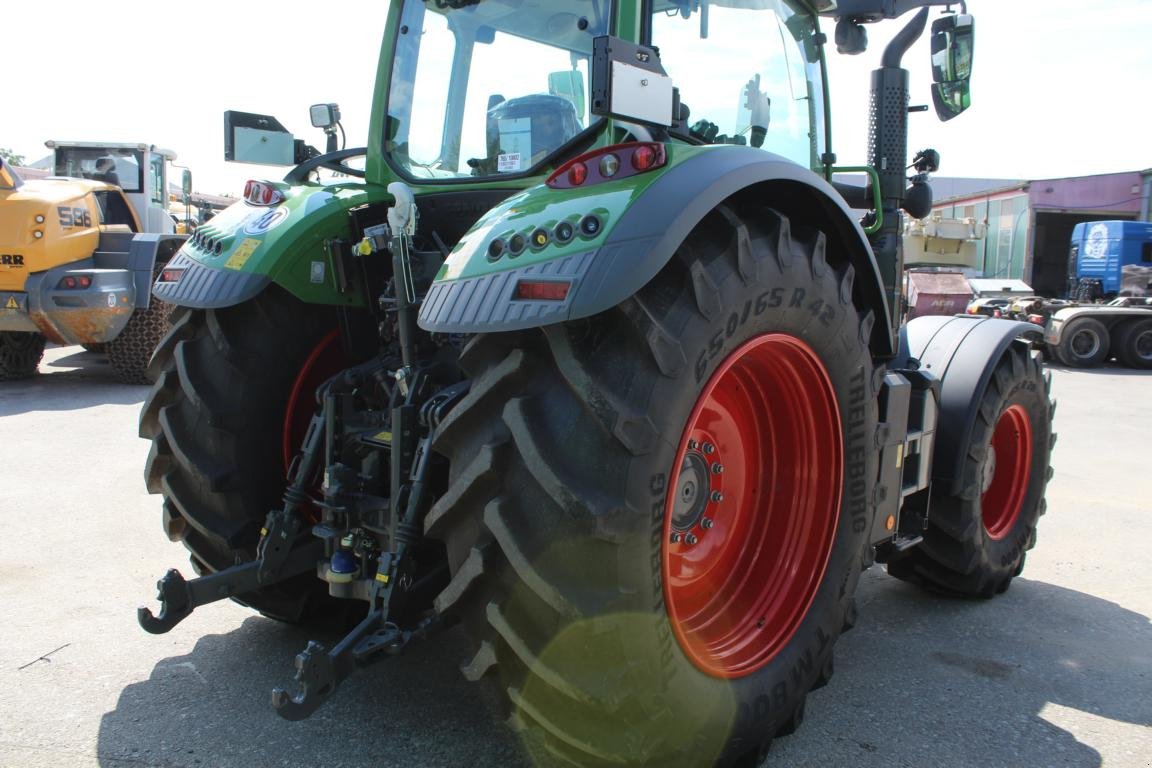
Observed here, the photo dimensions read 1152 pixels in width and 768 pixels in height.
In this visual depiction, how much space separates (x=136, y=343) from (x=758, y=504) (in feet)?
28.0

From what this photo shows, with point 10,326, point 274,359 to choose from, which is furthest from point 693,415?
point 10,326

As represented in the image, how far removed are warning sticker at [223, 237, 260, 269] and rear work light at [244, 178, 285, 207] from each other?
24 centimetres

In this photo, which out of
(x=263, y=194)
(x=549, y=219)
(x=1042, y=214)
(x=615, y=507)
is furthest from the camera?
(x=1042, y=214)

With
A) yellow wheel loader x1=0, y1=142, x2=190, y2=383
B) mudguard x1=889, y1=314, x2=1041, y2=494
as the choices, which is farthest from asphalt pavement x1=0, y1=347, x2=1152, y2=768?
yellow wheel loader x1=0, y1=142, x2=190, y2=383

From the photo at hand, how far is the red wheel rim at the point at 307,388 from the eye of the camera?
10.3 feet

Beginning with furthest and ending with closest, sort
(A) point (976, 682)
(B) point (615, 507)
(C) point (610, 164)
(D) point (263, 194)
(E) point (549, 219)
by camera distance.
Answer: (D) point (263, 194), (A) point (976, 682), (C) point (610, 164), (E) point (549, 219), (B) point (615, 507)

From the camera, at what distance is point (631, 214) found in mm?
2057

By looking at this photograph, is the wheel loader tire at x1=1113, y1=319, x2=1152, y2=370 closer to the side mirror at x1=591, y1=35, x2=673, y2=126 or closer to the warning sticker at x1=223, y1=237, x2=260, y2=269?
the side mirror at x1=591, y1=35, x2=673, y2=126

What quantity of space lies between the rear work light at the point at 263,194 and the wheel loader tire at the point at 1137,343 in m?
16.0

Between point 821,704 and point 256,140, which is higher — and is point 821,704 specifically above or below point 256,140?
below

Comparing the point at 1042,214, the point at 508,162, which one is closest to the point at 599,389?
the point at 508,162

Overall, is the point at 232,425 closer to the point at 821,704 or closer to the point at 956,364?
the point at 821,704

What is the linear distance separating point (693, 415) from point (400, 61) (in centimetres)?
207

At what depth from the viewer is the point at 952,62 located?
3.44 m
